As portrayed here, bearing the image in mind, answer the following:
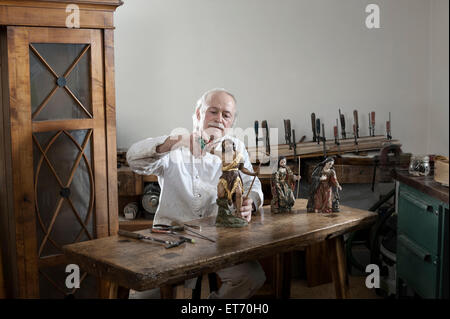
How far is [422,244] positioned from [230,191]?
1.19 m

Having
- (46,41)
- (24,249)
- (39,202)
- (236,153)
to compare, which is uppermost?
(46,41)

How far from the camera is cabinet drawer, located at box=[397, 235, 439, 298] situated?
2.89 metres

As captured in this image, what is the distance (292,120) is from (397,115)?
0.98m

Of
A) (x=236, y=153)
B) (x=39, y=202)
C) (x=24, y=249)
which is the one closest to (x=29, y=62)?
(x=39, y=202)

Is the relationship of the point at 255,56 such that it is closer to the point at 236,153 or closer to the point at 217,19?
the point at 217,19

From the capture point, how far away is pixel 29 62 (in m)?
2.86

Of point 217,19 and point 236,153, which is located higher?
point 217,19

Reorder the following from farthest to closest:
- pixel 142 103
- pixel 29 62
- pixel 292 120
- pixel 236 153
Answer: pixel 292 120 → pixel 142 103 → pixel 29 62 → pixel 236 153

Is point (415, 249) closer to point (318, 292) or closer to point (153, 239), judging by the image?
point (318, 292)

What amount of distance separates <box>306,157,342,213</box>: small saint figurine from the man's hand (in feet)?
1.24

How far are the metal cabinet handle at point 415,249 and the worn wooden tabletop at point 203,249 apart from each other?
1.24 ft

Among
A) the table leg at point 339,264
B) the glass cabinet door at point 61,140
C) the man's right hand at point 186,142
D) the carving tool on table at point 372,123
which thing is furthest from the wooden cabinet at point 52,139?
the carving tool on table at point 372,123

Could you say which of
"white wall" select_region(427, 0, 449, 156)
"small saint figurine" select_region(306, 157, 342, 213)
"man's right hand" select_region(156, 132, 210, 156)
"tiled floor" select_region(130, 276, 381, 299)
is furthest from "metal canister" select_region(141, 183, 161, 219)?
"white wall" select_region(427, 0, 449, 156)

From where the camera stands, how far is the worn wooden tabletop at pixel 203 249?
6.64ft
